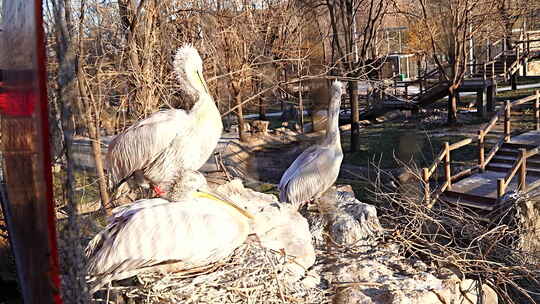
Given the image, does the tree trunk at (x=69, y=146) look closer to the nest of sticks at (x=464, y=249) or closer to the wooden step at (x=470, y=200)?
the nest of sticks at (x=464, y=249)

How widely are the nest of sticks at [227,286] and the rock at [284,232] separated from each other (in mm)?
154

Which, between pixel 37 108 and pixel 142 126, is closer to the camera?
pixel 37 108

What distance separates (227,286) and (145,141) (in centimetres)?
166

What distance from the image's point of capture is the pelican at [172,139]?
3.81 meters

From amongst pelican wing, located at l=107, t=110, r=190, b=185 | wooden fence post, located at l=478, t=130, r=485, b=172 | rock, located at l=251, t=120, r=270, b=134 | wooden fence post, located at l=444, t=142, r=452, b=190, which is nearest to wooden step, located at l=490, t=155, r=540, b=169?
wooden fence post, located at l=478, t=130, r=485, b=172

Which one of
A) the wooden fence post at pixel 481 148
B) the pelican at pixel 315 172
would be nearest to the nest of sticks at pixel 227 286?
the pelican at pixel 315 172

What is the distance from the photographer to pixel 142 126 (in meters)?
3.84

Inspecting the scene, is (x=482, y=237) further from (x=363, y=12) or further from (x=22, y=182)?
(x=363, y=12)

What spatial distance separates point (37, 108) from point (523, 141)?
11.3m

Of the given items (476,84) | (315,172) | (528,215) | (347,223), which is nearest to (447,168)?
(528,215)

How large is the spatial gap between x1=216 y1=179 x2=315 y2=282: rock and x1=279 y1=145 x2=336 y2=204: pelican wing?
1222 millimetres

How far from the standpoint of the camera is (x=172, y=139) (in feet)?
12.6

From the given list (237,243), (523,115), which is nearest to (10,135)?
(237,243)

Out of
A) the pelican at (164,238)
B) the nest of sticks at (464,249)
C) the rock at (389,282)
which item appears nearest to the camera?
the pelican at (164,238)
